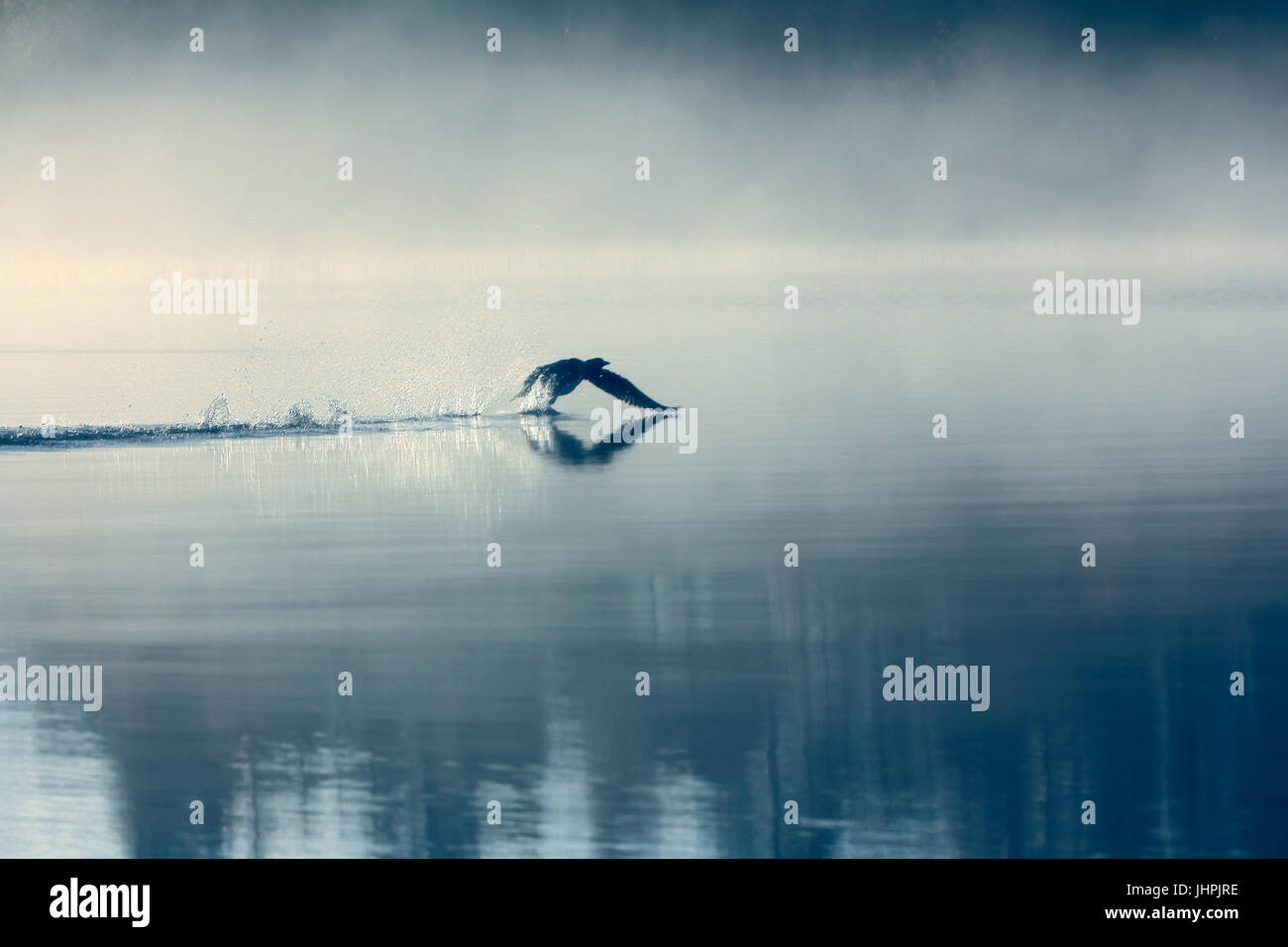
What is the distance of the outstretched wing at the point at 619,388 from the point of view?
32.8 metres

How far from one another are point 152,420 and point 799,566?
18.5 m

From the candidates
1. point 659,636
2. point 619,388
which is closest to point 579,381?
point 619,388

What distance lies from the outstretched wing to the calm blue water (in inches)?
87.7

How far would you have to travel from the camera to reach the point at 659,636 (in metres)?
14.6

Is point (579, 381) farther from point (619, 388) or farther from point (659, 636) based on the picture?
point (659, 636)

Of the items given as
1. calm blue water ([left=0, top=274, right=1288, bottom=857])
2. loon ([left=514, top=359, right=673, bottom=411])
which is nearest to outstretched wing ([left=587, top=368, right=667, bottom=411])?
loon ([left=514, top=359, right=673, bottom=411])

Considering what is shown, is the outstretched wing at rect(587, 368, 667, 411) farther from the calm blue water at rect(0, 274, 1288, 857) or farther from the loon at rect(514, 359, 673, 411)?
the calm blue water at rect(0, 274, 1288, 857)

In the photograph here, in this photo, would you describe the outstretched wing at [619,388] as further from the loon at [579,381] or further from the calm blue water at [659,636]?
the calm blue water at [659,636]

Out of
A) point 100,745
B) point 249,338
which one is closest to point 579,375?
point 100,745

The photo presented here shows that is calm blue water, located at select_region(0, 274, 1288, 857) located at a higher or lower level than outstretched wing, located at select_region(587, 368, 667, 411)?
lower

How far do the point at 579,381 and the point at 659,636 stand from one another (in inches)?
798

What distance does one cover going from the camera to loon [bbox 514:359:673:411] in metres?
32.8

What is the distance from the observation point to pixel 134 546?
18938mm
